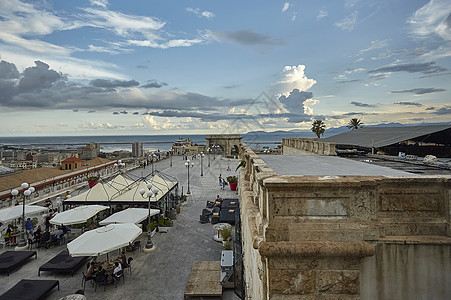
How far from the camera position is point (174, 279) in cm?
892

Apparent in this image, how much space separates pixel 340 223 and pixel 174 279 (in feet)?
25.8

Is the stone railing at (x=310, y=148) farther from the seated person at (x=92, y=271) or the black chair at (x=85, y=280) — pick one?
the black chair at (x=85, y=280)

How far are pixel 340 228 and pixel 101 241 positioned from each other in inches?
349

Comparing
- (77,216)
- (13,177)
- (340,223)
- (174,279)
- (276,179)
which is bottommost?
(174,279)

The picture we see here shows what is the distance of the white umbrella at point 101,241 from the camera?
27.7 ft

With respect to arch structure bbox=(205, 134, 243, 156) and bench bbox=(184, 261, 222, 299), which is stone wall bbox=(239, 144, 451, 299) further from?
arch structure bbox=(205, 134, 243, 156)

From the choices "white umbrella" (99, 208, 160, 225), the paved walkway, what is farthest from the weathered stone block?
"white umbrella" (99, 208, 160, 225)

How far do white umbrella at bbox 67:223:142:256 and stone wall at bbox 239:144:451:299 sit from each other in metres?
7.50

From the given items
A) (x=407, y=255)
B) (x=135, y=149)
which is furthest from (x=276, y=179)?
(x=135, y=149)

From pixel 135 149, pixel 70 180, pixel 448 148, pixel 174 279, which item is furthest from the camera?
pixel 135 149

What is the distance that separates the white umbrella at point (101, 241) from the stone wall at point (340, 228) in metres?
7.50

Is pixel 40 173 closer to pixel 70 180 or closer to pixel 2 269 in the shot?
pixel 70 180

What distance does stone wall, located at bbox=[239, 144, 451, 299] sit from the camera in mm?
3037

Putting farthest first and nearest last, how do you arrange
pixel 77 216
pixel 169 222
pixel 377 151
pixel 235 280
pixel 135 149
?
1. pixel 135 149
2. pixel 377 151
3. pixel 169 222
4. pixel 77 216
5. pixel 235 280
